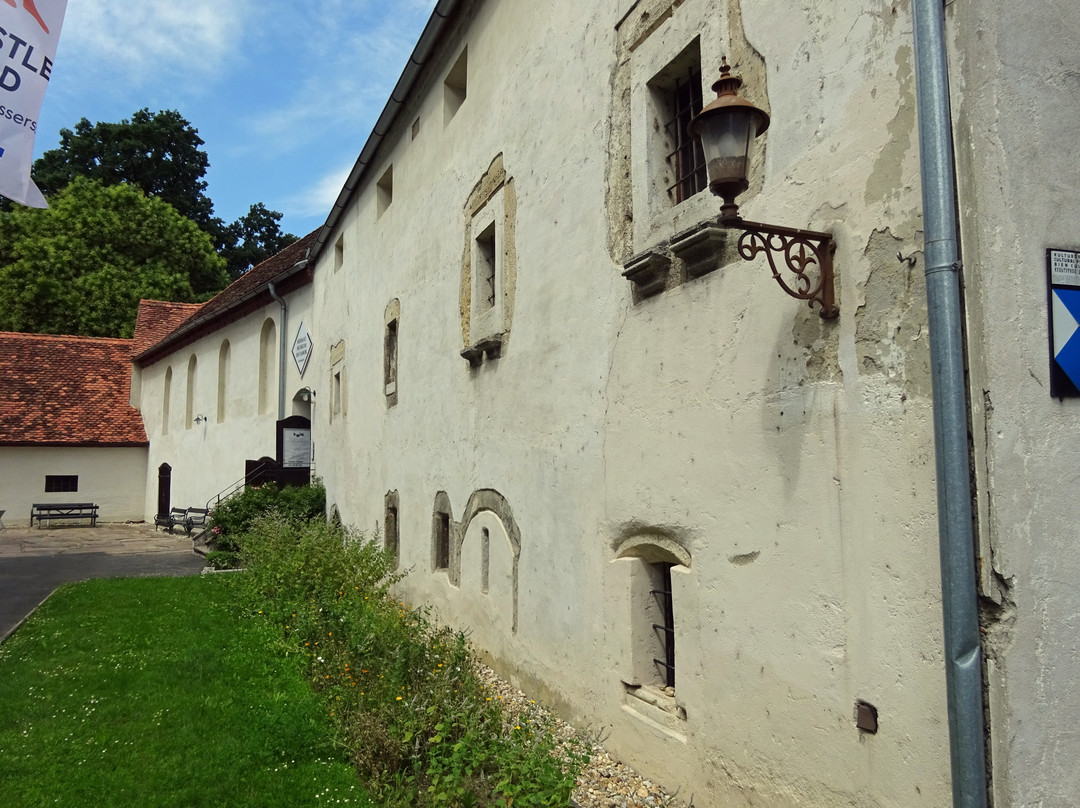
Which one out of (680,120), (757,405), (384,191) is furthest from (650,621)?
(384,191)

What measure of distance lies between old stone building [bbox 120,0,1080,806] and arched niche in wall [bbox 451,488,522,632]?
4 cm

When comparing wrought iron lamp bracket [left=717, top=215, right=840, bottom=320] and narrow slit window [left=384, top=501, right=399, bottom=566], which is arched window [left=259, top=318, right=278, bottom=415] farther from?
wrought iron lamp bracket [left=717, top=215, right=840, bottom=320]

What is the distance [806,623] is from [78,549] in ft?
61.3

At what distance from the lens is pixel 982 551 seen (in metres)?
2.83

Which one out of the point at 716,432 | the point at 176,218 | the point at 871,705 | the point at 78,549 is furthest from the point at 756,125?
the point at 176,218

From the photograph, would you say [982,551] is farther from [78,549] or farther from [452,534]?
[78,549]

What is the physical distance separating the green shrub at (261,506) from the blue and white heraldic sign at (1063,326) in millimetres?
13691

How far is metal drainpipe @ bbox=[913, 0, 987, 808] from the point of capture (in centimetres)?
276

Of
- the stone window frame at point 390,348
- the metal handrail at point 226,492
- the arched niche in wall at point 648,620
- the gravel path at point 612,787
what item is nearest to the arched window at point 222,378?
the metal handrail at point 226,492

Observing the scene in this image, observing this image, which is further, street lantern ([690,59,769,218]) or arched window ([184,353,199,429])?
arched window ([184,353,199,429])

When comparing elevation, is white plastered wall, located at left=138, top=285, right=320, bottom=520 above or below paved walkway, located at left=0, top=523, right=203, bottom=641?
above

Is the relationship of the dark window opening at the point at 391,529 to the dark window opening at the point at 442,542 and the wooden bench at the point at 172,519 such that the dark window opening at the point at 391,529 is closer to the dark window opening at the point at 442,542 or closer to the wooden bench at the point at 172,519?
the dark window opening at the point at 442,542

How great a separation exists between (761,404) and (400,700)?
298cm

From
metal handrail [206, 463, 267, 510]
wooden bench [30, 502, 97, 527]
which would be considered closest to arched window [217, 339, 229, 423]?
metal handrail [206, 463, 267, 510]
